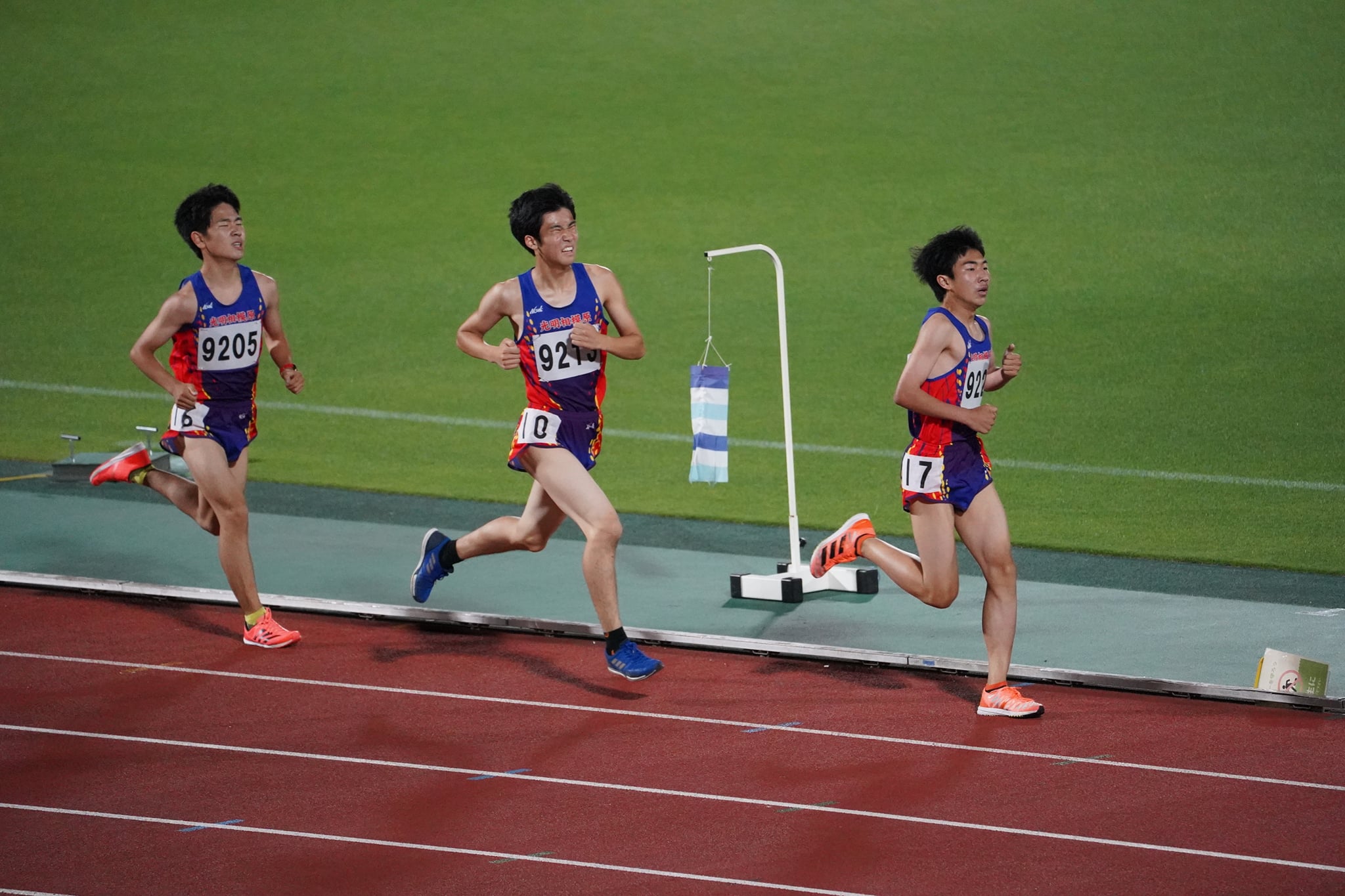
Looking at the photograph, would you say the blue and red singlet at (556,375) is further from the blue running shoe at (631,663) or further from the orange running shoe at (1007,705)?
the orange running shoe at (1007,705)

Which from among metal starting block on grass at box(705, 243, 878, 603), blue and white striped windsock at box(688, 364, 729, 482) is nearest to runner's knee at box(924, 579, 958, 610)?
metal starting block on grass at box(705, 243, 878, 603)

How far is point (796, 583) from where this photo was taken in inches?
337

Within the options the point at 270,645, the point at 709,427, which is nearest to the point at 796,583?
the point at 709,427

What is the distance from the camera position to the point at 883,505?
1084cm

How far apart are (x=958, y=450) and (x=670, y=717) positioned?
59.8 inches

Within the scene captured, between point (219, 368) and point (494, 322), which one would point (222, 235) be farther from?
point (494, 322)

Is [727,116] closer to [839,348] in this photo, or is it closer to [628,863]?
[839,348]

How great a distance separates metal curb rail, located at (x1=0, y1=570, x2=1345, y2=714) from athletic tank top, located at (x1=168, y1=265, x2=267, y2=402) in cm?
118

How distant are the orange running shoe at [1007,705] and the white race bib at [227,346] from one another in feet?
11.3

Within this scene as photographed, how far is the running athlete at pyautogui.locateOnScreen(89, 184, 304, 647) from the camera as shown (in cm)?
777

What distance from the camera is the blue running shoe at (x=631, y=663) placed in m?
7.37

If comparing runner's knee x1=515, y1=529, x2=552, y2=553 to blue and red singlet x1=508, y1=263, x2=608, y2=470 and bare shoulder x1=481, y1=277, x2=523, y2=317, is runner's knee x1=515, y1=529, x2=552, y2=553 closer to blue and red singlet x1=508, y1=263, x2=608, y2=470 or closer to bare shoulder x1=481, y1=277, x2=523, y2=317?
blue and red singlet x1=508, y1=263, x2=608, y2=470

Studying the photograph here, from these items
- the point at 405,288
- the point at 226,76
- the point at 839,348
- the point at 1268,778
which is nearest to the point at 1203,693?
the point at 1268,778

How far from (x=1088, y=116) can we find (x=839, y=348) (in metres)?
6.63
